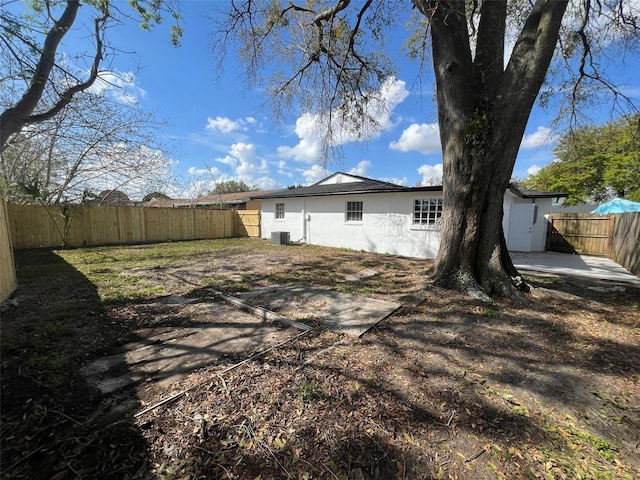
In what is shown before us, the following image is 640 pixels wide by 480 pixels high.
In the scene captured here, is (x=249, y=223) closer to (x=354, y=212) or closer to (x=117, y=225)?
(x=117, y=225)

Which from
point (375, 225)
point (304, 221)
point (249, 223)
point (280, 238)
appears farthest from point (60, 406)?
point (249, 223)

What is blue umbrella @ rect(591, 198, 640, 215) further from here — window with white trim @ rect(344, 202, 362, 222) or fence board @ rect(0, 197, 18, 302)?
fence board @ rect(0, 197, 18, 302)

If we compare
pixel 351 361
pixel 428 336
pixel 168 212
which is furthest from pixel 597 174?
pixel 168 212

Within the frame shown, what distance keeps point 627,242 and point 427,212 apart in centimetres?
578

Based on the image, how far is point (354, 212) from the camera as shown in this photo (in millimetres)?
11547

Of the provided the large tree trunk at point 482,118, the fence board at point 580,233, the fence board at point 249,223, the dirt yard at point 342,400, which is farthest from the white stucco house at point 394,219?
the dirt yard at point 342,400

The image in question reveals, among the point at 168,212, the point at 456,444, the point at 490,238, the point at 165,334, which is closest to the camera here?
the point at 456,444

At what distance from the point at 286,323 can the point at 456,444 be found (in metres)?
2.36

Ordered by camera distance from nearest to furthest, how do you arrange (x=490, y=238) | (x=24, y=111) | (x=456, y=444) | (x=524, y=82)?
(x=456, y=444)
(x=24, y=111)
(x=524, y=82)
(x=490, y=238)

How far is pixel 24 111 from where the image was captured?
3576 millimetres

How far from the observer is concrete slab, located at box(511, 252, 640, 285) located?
665cm

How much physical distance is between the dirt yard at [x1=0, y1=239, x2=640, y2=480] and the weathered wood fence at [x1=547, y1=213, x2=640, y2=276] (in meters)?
5.81

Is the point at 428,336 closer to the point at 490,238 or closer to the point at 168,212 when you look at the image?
the point at 490,238

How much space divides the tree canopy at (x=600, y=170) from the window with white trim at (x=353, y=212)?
493 inches
